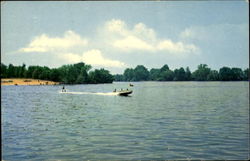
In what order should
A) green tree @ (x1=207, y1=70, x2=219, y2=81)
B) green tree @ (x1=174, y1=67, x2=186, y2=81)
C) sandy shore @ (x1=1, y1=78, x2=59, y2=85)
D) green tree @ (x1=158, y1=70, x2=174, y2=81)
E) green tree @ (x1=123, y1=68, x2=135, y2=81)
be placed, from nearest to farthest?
1. sandy shore @ (x1=1, y1=78, x2=59, y2=85)
2. green tree @ (x1=207, y1=70, x2=219, y2=81)
3. green tree @ (x1=174, y1=67, x2=186, y2=81)
4. green tree @ (x1=158, y1=70, x2=174, y2=81)
5. green tree @ (x1=123, y1=68, x2=135, y2=81)

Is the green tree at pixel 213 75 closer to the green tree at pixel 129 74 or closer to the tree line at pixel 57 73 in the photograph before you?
the green tree at pixel 129 74

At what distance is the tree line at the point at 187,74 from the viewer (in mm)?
132225

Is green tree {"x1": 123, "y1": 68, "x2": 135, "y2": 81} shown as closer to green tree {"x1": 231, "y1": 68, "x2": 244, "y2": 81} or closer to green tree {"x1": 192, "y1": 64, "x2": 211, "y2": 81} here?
green tree {"x1": 192, "y1": 64, "x2": 211, "y2": 81}

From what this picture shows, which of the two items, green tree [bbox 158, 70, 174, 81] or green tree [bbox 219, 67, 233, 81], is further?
green tree [bbox 158, 70, 174, 81]

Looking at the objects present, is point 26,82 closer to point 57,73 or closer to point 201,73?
point 57,73

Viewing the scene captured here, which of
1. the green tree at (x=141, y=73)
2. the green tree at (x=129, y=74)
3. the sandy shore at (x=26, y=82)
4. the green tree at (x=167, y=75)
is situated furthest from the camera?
the green tree at (x=141, y=73)

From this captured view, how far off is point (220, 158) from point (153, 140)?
3614 mm

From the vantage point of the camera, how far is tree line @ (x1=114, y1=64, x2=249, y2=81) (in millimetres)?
132225

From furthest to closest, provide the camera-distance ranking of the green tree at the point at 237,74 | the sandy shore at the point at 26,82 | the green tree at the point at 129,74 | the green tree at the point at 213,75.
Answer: the green tree at the point at 129,74, the green tree at the point at 213,75, the green tree at the point at 237,74, the sandy shore at the point at 26,82

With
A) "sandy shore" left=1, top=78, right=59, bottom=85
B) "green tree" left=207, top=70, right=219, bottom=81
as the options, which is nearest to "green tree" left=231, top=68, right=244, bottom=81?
"green tree" left=207, top=70, right=219, bottom=81

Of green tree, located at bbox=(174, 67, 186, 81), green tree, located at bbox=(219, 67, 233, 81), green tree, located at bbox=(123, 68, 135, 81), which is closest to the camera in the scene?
green tree, located at bbox=(219, 67, 233, 81)

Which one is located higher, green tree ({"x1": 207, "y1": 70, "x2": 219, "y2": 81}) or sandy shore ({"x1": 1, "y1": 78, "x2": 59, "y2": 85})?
green tree ({"x1": 207, "y1": 70, "x2": 219, "y2": 81})

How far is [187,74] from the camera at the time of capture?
148 meters

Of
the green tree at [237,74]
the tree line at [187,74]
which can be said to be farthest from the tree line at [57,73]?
the green tree at [237,74]
